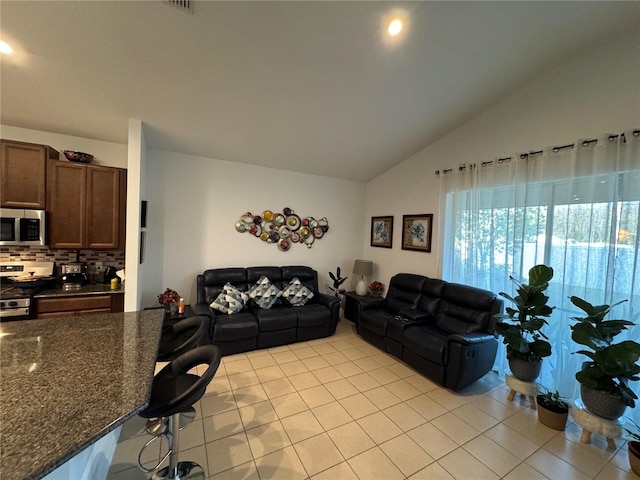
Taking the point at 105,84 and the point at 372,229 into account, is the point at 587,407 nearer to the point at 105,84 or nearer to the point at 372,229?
the point at 372,229

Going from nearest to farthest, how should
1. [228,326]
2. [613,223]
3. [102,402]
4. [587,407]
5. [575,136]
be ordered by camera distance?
1. [102,402]
2. [587,407]
3. [613,223]
4. [575,136]
5. [228,326]

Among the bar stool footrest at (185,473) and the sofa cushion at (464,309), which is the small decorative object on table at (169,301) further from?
the sofa cushion at (464,309)

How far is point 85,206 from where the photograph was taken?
2850 mm

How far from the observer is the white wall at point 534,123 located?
88.1 inches

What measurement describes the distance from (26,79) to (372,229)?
468 cm

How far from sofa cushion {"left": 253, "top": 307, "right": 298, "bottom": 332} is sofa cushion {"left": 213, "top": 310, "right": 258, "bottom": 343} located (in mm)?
92

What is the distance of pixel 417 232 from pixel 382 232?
31.5 inches

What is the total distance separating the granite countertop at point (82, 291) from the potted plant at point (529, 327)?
401cm

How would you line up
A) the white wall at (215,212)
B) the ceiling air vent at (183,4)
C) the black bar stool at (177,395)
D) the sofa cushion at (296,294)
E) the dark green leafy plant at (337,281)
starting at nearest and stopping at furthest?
the black bar stool at (177,395) → the ceiling air vent at (183,4) → the white wall at (215,212) → the sofa cushion at (296,294) → the dark green leafy plant at (337,281)

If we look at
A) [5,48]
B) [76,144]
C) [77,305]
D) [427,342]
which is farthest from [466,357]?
[76,144]

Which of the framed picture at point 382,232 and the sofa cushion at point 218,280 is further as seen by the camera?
the framed picture at point 382,232

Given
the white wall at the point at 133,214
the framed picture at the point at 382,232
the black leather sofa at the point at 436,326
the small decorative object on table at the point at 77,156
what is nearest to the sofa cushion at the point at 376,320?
the black leather sofa at the point at 436,326

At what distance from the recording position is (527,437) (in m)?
2.09

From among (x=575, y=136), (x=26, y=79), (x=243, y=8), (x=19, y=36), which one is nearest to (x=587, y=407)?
(x=575, y=136)
